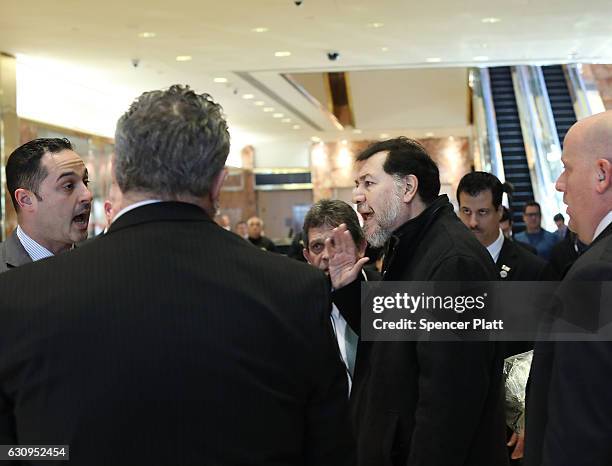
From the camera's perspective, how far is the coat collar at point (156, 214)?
4.92 feet

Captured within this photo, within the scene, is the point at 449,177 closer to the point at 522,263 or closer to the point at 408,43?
the point at 408,43

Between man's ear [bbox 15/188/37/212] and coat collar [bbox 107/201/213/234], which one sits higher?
man's ear [bbox 15/188/37/212]

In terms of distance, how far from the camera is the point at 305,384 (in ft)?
5.08

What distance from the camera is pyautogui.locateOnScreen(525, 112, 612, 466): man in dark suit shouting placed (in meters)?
1.82

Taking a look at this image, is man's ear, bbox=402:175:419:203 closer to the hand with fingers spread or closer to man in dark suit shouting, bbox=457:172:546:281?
the hand with fingers spread

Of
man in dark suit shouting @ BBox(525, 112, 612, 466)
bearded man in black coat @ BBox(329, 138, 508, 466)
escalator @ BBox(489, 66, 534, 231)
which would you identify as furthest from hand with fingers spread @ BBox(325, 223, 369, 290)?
escalator @ BBox(489, 66, 534, 231)

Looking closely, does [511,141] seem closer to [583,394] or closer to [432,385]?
[432,385]

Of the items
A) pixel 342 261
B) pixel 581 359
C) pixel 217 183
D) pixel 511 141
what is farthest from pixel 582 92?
pixel 217 183

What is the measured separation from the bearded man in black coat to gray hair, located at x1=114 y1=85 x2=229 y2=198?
1.28m

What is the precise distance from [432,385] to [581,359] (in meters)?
0.73

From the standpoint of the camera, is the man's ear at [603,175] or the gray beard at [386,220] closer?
the man's ear at [603,175]

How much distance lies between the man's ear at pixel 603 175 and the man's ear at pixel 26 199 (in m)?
2.09

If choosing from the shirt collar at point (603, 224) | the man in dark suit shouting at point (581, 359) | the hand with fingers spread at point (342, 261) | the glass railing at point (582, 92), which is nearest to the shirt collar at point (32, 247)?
the hand with fingers spread at point (342, 261)

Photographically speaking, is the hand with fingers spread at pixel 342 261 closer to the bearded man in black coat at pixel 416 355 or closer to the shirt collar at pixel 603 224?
the bearded man in black coat at pixel 416 355
